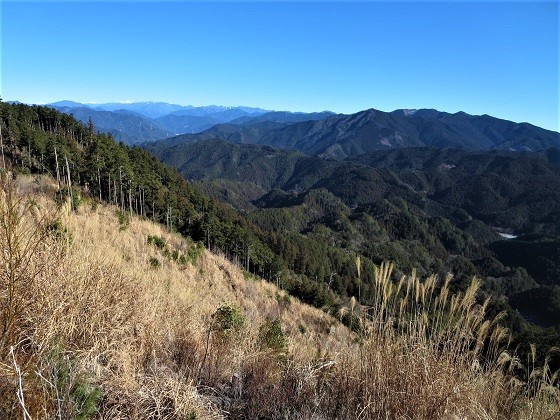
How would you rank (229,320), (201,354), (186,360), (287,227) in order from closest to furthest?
1. (186,360)
2. (201,354)
3. (229,320)
4. (287,227)

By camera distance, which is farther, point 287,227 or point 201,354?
point 287,227

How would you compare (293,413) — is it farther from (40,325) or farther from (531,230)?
(531,230)

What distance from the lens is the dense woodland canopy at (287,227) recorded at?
29266 mm

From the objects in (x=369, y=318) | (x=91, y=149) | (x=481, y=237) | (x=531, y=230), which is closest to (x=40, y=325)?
(x=369, y=318)

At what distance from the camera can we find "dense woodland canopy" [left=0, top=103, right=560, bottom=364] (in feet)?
96.0

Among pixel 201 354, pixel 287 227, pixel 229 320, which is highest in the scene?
pixel 201 354

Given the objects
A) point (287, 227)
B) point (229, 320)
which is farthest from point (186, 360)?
point (287, 227)

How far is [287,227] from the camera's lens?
141000 mm

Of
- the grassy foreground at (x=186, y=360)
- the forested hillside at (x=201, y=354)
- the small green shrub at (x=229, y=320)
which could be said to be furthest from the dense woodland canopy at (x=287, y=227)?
the small green shrub at (x=229, y=320)

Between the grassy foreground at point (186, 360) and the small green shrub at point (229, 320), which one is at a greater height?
the grassy foreground at point (186, 360)

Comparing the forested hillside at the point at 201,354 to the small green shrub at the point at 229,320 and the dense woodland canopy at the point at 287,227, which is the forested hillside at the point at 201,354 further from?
the dense woodland canopy at the point at 287,227

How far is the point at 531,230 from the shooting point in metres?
185

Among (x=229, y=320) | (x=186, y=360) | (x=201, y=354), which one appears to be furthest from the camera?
(x=229, y=320)

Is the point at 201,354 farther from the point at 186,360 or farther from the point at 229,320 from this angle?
the point at 229,320
